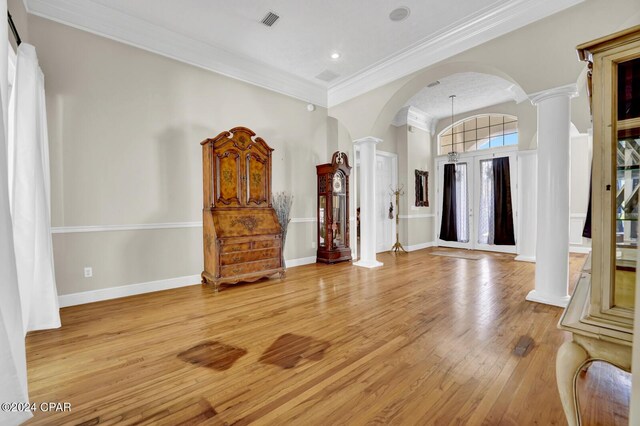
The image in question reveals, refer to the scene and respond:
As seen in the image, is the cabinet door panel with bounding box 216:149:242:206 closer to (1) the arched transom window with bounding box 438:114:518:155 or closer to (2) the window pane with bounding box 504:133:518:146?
(1) the arched transom window with bounding box 438:114:518:155

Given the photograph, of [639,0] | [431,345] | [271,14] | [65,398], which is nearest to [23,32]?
[271,14]

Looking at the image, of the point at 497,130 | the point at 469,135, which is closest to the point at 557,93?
the point at 497,130

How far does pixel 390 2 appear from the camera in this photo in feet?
10.6

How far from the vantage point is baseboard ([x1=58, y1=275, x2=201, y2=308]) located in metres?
3.12

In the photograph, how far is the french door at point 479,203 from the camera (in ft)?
21.9

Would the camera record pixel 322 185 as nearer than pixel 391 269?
No

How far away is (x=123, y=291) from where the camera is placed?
11.3 ft

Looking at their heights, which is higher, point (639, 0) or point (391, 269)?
point (639, 0)

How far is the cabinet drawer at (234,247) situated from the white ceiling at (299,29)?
2597 millimetres

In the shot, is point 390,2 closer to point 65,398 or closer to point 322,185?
point 322,185

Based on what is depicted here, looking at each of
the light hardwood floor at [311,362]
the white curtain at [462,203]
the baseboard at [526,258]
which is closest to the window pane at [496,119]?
the white curtain at [462,203]

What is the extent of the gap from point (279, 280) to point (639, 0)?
4.83m

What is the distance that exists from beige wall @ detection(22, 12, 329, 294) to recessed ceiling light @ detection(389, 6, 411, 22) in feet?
7.70

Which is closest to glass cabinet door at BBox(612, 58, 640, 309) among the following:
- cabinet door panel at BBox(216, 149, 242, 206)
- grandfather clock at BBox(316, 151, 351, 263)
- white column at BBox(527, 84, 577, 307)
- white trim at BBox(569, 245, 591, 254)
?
white column at BBox(527, 84, 577, 307)
